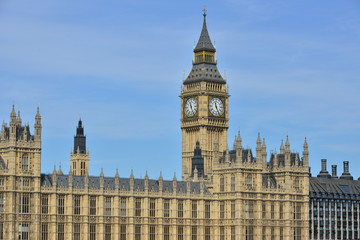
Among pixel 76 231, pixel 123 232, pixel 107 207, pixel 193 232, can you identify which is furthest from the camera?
pixel 193 232

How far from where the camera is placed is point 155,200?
18488 cm

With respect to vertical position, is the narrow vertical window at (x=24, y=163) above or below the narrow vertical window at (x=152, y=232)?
above

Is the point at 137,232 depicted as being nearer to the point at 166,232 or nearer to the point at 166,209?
the point at 166,232

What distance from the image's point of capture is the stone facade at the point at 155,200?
169 m

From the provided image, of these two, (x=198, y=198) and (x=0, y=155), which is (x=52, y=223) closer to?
(x=0, y=155)

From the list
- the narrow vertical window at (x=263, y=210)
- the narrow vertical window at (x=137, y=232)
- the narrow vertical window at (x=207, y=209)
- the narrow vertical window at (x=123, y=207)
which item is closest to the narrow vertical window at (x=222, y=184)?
the narrow vertical window at (x=207, y=209)

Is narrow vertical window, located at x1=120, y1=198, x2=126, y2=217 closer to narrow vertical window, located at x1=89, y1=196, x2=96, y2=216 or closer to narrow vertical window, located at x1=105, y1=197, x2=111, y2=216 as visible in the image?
narrow vertical window, located at x1=105, y1=197, x2=111, y2=216

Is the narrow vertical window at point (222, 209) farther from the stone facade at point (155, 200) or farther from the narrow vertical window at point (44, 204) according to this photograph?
the narrow vertical window at point (44, 204)

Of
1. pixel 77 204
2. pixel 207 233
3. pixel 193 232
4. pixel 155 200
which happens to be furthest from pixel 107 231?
pixel 207 233

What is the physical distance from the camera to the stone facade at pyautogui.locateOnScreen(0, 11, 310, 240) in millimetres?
168625

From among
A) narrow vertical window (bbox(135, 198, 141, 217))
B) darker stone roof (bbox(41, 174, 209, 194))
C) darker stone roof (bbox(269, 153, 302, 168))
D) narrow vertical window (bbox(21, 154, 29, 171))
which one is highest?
darker stone roof (bbox(269, 153, 302, 168))

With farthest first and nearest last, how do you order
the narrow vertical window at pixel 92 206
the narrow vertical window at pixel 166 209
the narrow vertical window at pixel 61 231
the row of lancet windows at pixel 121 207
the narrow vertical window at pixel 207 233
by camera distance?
the narrow vertical window at pixel 207 233 → the narrow vertical window at pixel 166 209 → the narrow vertical window at pixel 92 206 → the row of lancet windows at pixel 121 207 → the narrow vertical window at pixel 61 231

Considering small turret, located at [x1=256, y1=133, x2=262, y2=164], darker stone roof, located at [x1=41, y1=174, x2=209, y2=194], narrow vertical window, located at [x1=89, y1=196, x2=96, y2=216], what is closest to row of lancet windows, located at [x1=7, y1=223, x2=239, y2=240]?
narrow vertical window, located at [x1=89, y1=196, x2=96, y2=216]

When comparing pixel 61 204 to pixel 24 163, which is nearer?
pixel 24 163
